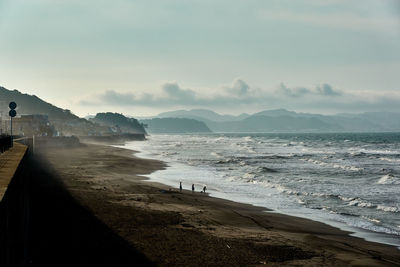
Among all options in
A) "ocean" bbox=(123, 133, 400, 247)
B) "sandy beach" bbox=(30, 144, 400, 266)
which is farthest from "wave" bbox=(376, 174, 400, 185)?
"sandy beach" bbox=(30, 144, 400, 266)

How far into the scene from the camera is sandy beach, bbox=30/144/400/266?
1391 cm

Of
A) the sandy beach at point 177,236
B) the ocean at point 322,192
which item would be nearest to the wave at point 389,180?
the ocean at point 322,192

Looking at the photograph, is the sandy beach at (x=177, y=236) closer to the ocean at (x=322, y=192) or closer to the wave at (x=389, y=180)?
the ocean at (x=322, y=192)

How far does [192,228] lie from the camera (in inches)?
731

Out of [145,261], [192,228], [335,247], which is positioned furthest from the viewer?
[192,228]

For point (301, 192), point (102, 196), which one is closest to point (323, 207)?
point (301, 192)

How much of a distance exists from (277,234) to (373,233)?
533cm

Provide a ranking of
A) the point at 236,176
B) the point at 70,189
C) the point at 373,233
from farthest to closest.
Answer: the point at 236,176
the point at 70,189
the point at 373,233

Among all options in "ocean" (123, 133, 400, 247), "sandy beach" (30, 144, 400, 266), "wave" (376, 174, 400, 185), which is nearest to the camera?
"sandy beach" (30, 144, 400, 266)

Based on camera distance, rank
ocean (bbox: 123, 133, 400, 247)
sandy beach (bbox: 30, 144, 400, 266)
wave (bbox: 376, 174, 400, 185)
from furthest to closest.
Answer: wave (bbox: 376, 174, 400, 185) → ocean (bbox: 123, 133, 400, 247) → sandy beach (bbox: 30, 144, 400, 266)

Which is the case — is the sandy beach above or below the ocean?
above

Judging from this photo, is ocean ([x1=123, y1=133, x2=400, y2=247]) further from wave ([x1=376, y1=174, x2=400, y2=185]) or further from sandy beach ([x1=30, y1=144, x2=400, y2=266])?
sandy beach ([x1=30, y1=144, x2=400, y2=266])

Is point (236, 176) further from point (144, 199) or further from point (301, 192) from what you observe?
point (144, 199)

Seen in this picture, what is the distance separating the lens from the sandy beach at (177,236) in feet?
45.6
